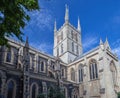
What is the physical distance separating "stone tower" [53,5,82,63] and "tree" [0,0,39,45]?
37740 mm

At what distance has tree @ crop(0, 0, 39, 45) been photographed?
8106 millimetres

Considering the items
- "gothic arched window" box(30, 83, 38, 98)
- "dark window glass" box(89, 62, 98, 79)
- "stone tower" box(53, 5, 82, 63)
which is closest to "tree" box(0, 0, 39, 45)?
"gothic arched window" box(30, 83, 38, 98)

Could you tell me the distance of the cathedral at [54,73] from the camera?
2284cm

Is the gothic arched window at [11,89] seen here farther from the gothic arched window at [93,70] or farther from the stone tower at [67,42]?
the stone tower at [67,42]

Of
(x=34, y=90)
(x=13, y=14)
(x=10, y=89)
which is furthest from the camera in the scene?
(x=34, y=90)

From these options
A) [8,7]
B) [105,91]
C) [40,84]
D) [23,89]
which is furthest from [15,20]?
[105,91]

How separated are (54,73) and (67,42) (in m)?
15.4

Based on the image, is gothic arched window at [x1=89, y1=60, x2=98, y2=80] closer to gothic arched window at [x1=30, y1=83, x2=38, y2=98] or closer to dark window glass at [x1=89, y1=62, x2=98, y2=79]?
dark window glass at [x1=89, y1=62, x2=98, y2=79]

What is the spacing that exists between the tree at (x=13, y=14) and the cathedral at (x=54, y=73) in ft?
46.0

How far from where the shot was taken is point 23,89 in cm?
2253

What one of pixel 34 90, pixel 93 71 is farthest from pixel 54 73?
pixel 34 90

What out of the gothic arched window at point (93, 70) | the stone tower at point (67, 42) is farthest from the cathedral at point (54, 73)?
the stone tower at point (67, 42)

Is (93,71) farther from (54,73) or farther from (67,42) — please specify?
(67,42)

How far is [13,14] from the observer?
27.7 feet
